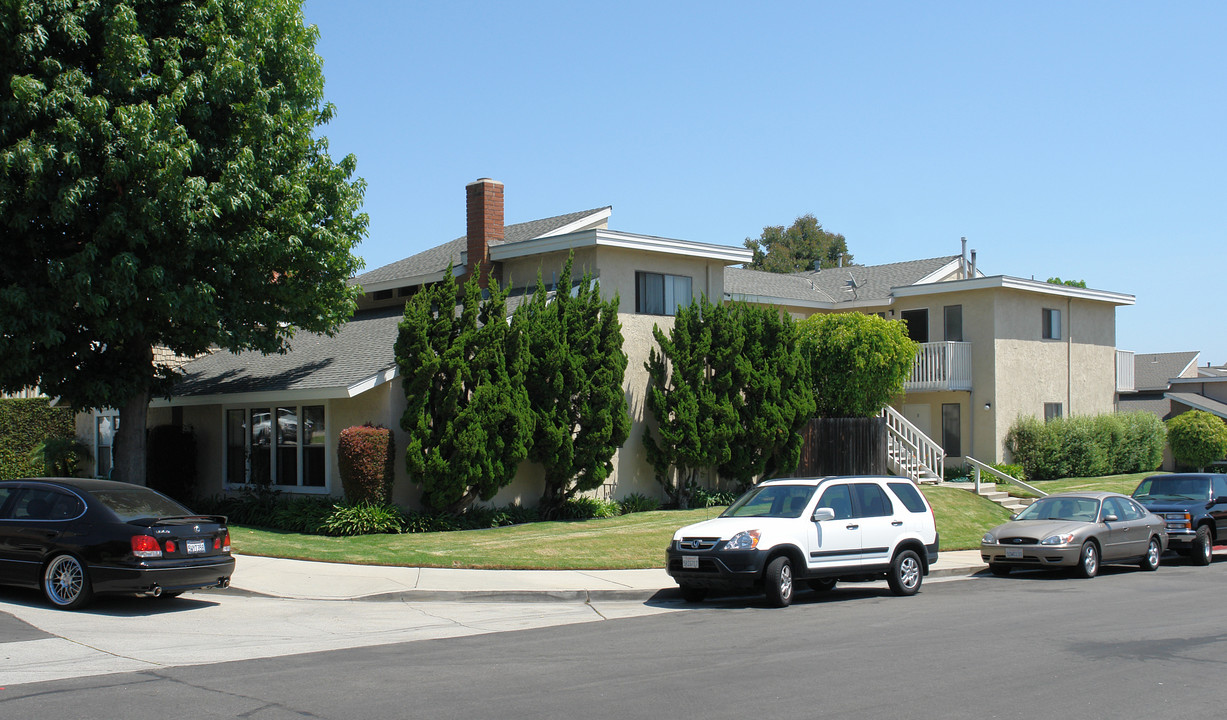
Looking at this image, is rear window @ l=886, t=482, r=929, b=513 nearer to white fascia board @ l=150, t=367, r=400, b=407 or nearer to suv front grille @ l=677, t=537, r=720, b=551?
suv front grille @ l=677, t=537, r=720, b=551

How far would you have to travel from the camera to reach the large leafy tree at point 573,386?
21672 millimetres

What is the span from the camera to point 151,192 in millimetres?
16797

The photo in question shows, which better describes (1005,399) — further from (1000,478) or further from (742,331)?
(742,331)

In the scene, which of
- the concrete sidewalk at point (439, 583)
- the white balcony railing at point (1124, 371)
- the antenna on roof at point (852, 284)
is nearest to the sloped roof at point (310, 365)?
the concrete sidewalk at point (439, 583)

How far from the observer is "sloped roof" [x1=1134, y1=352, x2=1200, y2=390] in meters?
48.3

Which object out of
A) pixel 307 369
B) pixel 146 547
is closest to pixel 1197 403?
pixel 307 369

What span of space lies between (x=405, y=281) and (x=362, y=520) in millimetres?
9451

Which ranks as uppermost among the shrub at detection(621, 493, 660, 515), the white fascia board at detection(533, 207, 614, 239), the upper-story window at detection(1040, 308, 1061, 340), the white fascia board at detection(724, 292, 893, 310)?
the white fascia board at detection(533, 207, 614, 239)

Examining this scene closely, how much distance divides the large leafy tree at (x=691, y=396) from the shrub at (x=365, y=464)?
677cm

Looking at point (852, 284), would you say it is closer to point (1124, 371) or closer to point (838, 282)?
point (838, 282)

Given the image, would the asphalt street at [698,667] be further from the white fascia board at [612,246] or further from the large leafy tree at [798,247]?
the large leafy tree at [798,247]

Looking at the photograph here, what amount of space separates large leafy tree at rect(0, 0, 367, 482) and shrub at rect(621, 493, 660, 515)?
8.35 metres

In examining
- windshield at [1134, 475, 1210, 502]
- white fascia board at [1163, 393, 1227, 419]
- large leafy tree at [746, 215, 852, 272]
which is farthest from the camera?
large leafy tree at [746, 215, 852, 272]

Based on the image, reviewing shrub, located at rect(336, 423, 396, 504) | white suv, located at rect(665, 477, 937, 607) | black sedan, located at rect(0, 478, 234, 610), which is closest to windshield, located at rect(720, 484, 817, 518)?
white suv, located at rect(665, 477, 937, 607)
